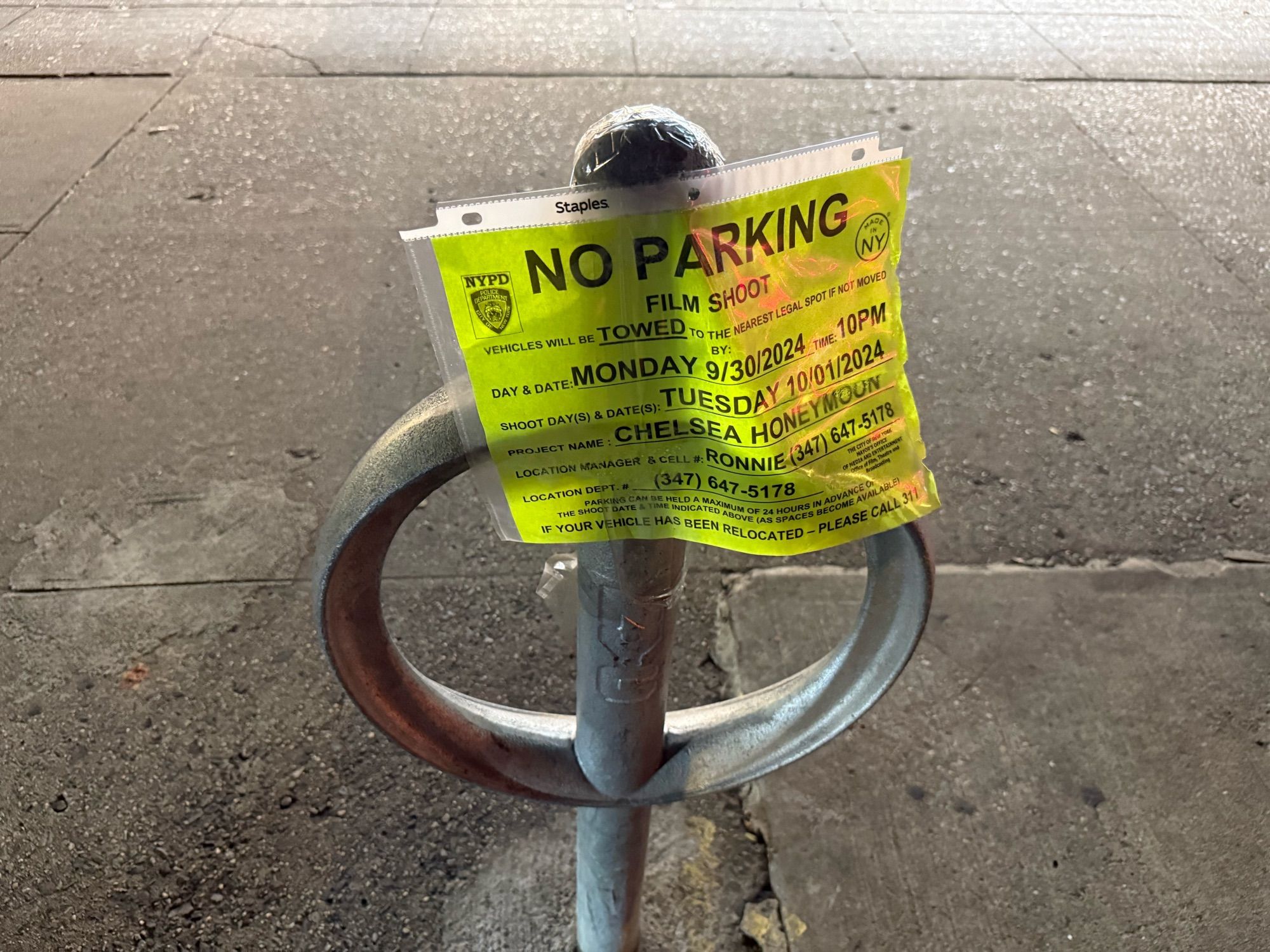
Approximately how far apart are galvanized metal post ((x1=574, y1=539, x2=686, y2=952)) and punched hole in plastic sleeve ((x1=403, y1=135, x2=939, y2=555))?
110 millimetres

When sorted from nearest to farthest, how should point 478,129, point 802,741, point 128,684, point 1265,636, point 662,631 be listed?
point 662,631, point 802,741, point 128,684, point 1265,636, point 478,129

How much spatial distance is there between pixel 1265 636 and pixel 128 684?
2.60 metres

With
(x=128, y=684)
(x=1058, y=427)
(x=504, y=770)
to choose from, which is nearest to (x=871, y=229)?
(x=504, y=770)

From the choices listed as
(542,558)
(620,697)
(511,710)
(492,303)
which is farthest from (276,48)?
(492,303)

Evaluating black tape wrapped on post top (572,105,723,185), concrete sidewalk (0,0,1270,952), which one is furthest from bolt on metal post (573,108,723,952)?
concrete sidewalk (0,0,1270,952)

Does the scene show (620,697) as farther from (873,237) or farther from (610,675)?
(873,237)

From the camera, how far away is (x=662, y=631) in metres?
1.09

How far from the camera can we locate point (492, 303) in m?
0.72

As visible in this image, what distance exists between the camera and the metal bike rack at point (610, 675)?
0.85m

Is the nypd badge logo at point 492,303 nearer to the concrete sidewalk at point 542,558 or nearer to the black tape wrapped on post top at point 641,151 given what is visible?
the black tape wrapped on post top at point 641,151

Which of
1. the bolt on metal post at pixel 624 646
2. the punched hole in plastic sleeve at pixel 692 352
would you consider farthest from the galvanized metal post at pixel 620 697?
the punched hole in plastic sleeve at pixel 692 352

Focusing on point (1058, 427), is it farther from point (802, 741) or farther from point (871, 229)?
point (871, 229)

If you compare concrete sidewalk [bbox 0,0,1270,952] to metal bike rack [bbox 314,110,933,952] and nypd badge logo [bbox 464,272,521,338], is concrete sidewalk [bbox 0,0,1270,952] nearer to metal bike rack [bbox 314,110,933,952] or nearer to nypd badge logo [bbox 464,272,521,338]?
metal bike rack [bbox 314,110,933,952]

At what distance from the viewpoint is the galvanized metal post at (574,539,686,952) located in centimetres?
99
